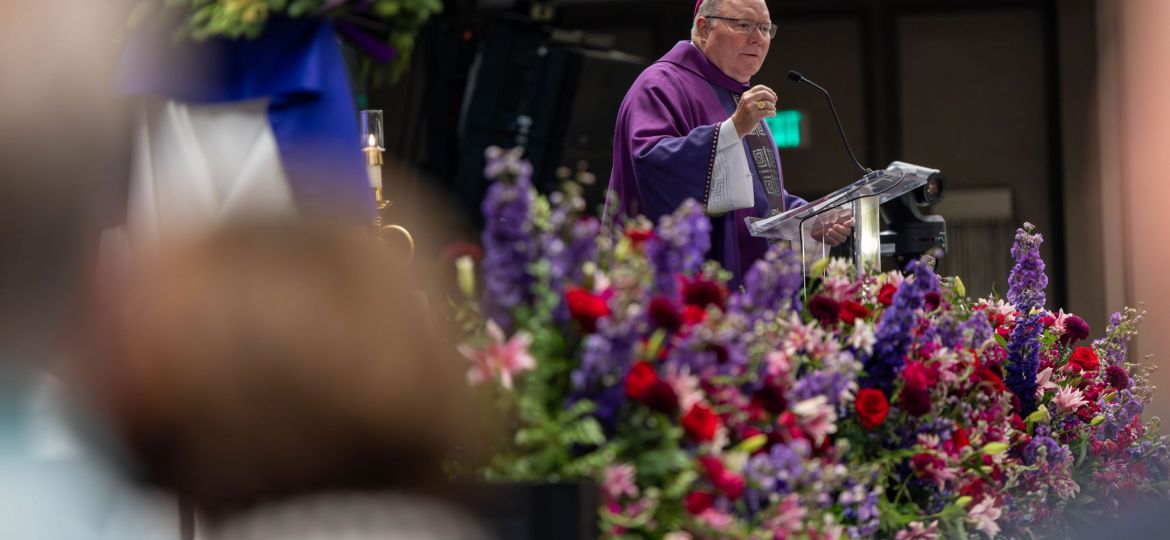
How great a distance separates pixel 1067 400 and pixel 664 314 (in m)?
1.43

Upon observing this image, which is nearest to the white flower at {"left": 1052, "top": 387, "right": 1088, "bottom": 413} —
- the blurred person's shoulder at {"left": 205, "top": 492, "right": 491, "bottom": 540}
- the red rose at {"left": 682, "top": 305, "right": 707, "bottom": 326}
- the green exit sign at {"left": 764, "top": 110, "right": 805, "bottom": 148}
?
the red rose at {"left": 682, "top": 305, "right": 707, "bottom": 326}

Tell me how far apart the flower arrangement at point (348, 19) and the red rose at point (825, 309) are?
68 centimetres

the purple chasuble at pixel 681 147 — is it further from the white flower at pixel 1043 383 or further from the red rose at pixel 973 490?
the red rose at pixel 973 490

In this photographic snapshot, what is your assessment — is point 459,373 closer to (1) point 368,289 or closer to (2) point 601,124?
(1) point 368,289

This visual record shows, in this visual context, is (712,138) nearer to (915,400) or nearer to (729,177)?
(729,177)

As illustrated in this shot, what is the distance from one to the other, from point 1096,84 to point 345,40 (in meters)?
6.47

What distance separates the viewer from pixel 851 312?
227 cm

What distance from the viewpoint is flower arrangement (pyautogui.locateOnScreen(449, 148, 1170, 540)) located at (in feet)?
5.45

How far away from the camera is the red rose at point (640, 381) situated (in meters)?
1.63

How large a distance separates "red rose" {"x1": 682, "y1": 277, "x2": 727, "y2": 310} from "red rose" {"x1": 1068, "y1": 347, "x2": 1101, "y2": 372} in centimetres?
145

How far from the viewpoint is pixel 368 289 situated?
1537 millimetres

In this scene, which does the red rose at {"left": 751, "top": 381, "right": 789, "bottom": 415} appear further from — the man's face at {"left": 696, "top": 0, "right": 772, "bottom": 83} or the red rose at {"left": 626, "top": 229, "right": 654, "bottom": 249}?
the man's face at {"left": 696, "top": 0, "right": 772, "bottom": 83}

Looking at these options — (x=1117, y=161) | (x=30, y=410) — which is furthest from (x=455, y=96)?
(x=30, y=410)

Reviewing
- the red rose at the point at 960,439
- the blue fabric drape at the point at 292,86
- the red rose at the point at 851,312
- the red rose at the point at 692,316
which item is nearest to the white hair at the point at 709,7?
the red rose at the point at 851,312
